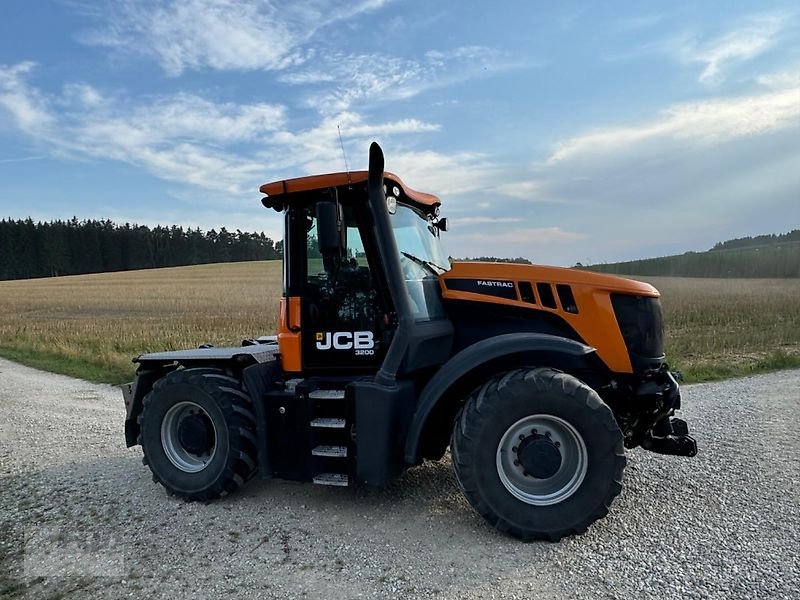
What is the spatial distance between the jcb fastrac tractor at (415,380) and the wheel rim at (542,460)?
0.03ft

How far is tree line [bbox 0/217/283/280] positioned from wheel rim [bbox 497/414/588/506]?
213 ft

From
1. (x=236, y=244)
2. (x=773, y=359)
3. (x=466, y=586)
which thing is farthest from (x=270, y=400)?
(x=236, y=244)

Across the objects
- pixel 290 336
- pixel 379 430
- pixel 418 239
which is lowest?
pixel 379 430

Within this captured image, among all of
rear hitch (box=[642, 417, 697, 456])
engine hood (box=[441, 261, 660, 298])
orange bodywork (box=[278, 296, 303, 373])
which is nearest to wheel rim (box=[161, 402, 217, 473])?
orange bodywork (box=[278, 296, 303, 373])

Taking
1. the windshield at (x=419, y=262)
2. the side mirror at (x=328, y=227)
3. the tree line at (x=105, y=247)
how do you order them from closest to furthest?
the side mirror at (x=328, y=227), the windshield at (x=419, y=262), the tree line at (x=105, y=247)

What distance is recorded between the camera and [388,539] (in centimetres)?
409

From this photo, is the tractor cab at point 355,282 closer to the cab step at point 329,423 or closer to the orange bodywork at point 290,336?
the orange bodywork at point 290,336

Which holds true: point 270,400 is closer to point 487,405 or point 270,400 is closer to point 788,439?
point 487,405

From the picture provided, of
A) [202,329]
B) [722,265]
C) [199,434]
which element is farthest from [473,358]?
[722,265]

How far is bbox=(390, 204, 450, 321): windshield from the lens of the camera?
15.0ft

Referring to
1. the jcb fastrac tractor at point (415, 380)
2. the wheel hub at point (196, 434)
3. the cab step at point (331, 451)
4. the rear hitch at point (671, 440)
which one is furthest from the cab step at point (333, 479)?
the rear hitch at point (671, 440)

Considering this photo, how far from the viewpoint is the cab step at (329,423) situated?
4463mm

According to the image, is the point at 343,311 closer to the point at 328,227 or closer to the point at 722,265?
the point at 328,227

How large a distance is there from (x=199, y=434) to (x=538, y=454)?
9.28 feet
